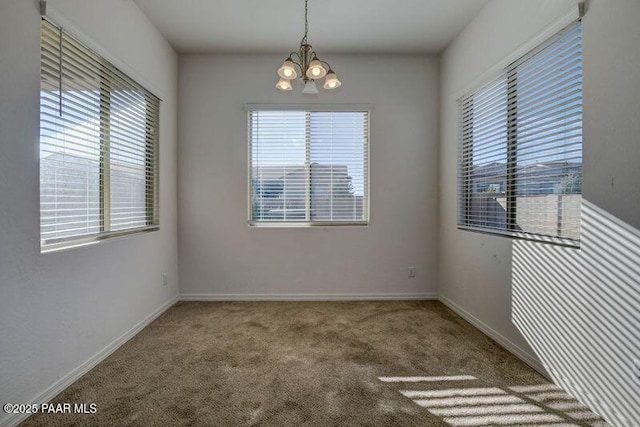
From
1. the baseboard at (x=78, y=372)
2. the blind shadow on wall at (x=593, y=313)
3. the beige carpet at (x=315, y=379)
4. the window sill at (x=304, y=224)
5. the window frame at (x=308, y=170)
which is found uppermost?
the window frame at (x=308, y=170)

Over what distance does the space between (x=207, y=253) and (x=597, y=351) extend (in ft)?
11.5

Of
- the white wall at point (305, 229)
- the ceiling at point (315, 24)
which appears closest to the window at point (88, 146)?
the white wall at point (305, 229)

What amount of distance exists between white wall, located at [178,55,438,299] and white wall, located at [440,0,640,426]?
1305mm

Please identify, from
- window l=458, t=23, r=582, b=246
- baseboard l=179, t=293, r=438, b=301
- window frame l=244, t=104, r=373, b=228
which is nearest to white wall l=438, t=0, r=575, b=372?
window l=458, t=23, r=582, b=246

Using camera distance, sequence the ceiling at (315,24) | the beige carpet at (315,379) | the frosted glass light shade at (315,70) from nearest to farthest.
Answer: the beige carpet at (315,379) → the frosted glass light shade at (315,70) → the ceiling at (315,24)

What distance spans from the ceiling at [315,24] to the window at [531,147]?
0.83 m

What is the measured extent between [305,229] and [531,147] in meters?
2.34

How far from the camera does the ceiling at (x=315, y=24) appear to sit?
2.73m

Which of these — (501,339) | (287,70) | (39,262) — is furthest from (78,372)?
(501,339)

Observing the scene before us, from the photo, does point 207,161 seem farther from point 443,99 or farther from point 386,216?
point 443,99

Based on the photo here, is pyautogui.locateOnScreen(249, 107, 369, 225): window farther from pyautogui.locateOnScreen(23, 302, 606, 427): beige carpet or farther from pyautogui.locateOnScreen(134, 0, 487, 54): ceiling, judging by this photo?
pyautogui.locateOnScreen(23, 302, 606, 427): beige carpet

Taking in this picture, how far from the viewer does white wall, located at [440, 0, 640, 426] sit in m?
1.52

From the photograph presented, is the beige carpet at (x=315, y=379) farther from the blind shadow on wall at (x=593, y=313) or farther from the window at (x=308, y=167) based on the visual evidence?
the window at (x=308, y=167)

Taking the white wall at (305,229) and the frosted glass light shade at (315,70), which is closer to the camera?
the frosted glass light shade at (315,70)
